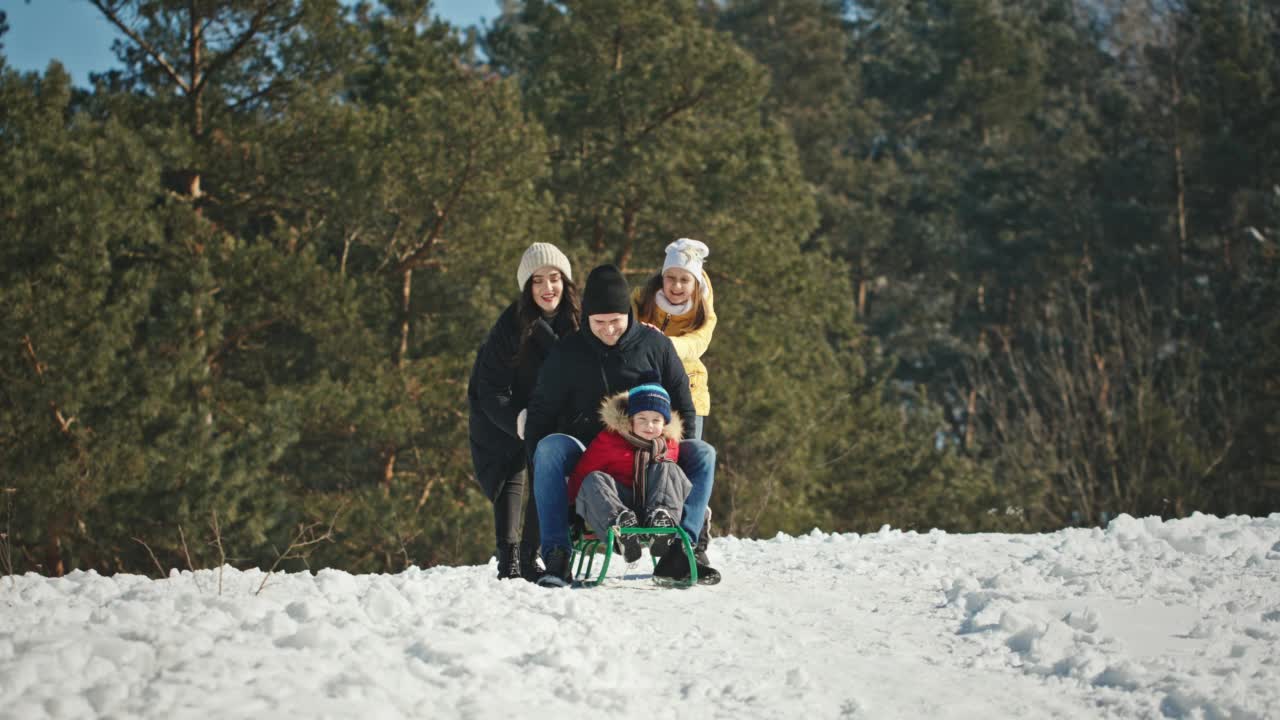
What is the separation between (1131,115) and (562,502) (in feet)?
98.3

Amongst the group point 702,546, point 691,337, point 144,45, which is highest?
point 144,45

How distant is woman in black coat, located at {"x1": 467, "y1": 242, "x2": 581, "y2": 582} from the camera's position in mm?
6078

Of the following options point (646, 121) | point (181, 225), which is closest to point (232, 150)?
point (181, 225)

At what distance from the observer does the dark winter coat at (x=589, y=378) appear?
5.69 m

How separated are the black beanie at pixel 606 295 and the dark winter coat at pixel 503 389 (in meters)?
0.53

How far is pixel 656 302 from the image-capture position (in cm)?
676

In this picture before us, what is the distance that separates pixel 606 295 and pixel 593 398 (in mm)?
496

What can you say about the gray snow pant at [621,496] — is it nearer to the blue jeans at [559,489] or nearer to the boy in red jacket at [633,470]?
the boy in red jacket at [633,470]

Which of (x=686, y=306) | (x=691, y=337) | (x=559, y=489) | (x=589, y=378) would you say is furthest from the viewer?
(x=686, y=306)

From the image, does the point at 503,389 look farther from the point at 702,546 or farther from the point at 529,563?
the point at 702,546

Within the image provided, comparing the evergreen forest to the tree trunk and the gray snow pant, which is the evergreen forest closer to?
the tree trunk

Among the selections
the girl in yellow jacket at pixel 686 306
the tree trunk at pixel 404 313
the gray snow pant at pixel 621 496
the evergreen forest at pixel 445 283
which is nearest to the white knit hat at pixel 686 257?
the girl in yellow jacket at pixel 686 306

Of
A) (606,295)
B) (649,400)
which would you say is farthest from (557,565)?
(606,295)

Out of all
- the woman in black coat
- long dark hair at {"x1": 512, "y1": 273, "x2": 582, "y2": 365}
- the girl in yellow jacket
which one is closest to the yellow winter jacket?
the girl in yellow jacket
